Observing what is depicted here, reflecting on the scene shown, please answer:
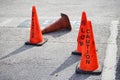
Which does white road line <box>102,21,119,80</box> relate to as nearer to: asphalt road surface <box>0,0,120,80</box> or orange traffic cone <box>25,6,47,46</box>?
asphalt road surface <box>0,0,120,80</box>

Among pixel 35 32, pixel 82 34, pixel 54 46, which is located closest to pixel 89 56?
pixel 82 34

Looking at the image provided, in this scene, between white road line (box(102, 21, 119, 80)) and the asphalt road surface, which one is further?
the asphalt road surface

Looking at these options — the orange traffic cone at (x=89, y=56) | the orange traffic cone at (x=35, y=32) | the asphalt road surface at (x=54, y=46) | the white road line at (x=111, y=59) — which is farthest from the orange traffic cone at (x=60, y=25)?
the orange traffic cone at (x=89, y=56)

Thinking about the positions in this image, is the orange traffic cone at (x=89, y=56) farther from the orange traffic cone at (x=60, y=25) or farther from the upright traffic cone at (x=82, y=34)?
the orange traffic cone at (x=60, y=25)

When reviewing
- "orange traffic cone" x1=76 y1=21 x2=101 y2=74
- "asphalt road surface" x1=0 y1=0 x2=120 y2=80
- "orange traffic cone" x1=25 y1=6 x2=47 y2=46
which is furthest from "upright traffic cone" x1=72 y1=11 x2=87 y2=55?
"orange traffic cone" x1=25 y1=6 x2=47 y2=46

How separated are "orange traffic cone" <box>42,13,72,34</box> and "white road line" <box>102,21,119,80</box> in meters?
1.29

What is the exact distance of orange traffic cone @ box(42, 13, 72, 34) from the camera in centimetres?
911

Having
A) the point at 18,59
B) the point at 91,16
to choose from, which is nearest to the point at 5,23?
the point at 91,16

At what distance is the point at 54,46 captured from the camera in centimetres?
793

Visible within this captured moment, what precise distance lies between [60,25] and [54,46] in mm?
1501

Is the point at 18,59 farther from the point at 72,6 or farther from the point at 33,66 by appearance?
the point at 72,6

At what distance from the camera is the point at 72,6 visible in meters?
13.3

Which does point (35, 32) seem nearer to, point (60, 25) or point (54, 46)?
point (54, 46)

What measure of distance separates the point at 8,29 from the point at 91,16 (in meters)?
3.06
